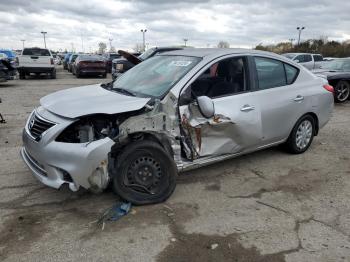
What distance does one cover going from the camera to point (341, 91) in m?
11.5

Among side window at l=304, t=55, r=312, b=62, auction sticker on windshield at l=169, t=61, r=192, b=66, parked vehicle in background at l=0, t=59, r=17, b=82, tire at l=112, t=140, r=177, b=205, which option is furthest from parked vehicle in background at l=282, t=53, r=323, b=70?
tire at l=112, t=140, r=177, b=205

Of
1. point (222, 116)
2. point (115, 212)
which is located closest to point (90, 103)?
point (115, 212)

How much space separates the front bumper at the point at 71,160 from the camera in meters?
3.41

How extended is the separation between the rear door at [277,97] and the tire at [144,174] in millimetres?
1651

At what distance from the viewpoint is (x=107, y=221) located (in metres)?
3.53

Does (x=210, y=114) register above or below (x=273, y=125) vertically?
above

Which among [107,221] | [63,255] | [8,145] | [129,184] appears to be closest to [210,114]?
[129,184]

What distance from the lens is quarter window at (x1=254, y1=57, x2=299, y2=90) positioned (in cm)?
480

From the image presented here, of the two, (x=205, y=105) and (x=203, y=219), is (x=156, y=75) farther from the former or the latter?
(x=203, y=219)

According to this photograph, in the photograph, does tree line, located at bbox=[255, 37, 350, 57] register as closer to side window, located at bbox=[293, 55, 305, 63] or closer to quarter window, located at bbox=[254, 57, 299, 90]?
side window, located at bbox=[293, 55, 305, 63]

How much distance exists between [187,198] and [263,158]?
1955mm

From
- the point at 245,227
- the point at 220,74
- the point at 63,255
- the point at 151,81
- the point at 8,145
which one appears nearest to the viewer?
the point at 63,255

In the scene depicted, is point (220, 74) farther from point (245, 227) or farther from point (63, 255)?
point (63, 255)

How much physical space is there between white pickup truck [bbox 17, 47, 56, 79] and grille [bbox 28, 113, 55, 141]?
17243 mm
